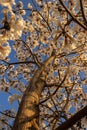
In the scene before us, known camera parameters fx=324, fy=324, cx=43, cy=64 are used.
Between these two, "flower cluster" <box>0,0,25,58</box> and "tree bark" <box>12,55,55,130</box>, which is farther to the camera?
"tree bark" <box>12,55,55,130</box>

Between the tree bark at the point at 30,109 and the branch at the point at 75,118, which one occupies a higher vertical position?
the tree bark at the point at 30,109

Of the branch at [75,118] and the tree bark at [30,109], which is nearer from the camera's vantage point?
the branch at [75,118]

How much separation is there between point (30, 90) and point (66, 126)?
2.06m

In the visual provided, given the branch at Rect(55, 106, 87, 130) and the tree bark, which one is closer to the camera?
the branch at Rect(55, 106, 87, 130)

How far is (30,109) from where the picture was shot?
5.08 metres

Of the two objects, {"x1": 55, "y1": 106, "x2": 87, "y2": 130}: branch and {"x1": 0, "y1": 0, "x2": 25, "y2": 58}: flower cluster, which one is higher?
{"x1": 0, "y1": 0, "x2": 25, "y2": 58}: flower cluster

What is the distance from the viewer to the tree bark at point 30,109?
4721 millimetres

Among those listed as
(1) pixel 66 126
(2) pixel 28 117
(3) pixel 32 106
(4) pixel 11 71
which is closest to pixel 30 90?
(3) pixel 32 106

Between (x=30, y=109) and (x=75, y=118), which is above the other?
(x=30, y=109)

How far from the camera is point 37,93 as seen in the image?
5.61 m

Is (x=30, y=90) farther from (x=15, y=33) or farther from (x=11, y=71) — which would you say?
(x=11, y=71)

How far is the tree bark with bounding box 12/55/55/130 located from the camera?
15.5ft

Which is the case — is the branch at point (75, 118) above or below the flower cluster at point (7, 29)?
below

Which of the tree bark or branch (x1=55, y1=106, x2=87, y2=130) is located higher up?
the tree bark
